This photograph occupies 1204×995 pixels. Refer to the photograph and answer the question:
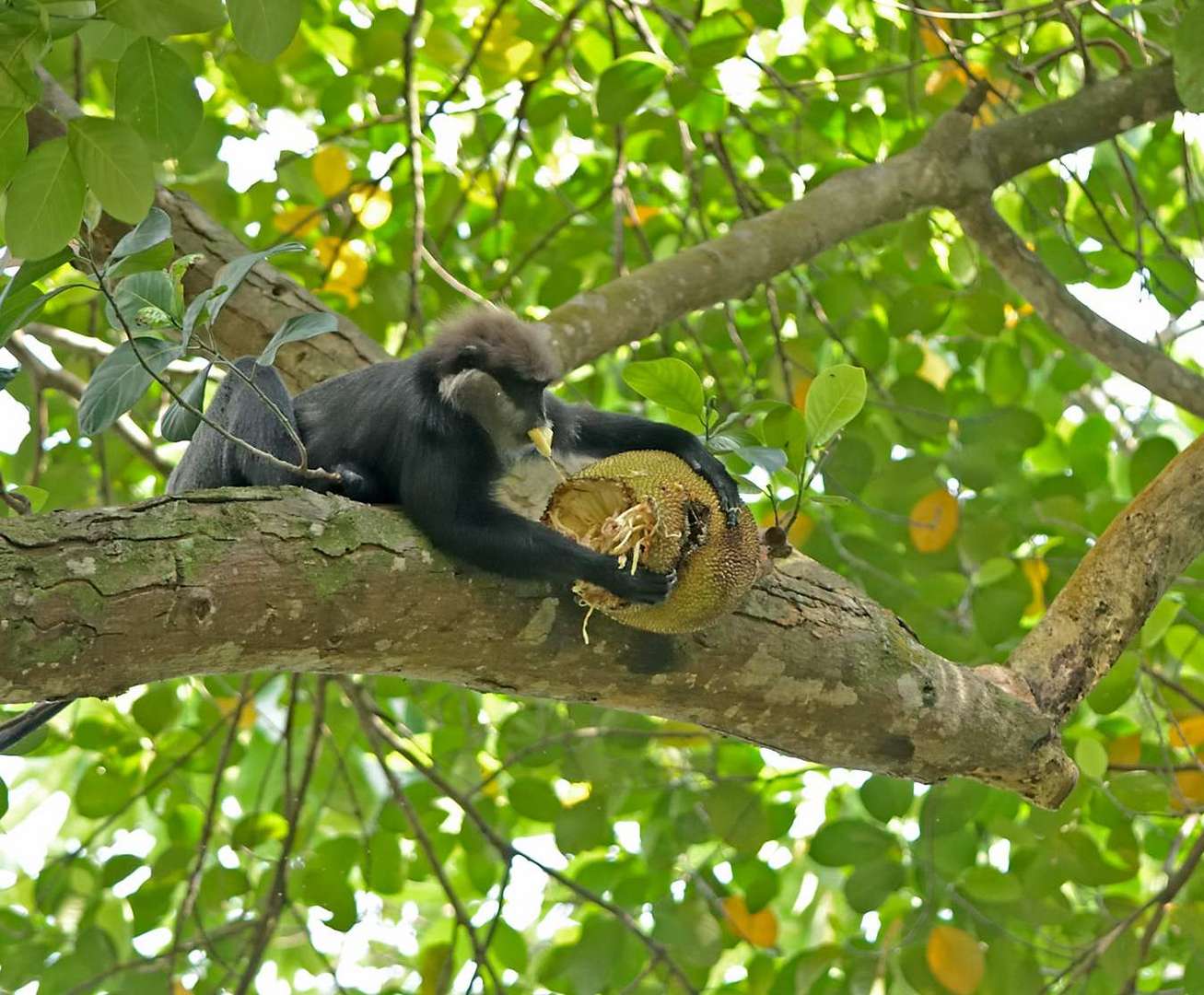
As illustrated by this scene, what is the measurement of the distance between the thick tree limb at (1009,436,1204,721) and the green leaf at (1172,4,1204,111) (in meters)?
0.74

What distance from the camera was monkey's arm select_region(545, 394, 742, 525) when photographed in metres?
3.18

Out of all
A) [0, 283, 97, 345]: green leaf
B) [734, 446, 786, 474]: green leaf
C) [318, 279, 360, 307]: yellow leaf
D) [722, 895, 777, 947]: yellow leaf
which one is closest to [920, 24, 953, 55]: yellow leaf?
[318, 279, 360, 307]: yellow leaf

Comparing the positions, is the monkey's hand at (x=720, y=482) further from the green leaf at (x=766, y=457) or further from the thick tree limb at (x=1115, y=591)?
the thick tree limb at (x=1115, y=591)

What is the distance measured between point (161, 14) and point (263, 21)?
0.24 metres

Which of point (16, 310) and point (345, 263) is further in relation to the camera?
point (345, 263)

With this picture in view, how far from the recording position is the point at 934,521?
430 centimetres

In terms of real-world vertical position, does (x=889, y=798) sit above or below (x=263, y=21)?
below

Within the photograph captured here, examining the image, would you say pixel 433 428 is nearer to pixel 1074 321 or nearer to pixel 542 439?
pixel 542 439

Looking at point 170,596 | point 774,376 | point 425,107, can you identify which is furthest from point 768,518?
point 170,596

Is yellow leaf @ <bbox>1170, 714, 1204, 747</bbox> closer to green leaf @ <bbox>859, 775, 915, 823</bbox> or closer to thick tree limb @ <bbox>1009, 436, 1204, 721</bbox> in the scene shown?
green leaf @ <bbox>859, 775, 915, 823</bbox>

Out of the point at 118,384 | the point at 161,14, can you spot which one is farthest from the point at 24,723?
the point at 161,14

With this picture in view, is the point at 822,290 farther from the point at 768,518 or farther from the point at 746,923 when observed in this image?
the point at 746,923

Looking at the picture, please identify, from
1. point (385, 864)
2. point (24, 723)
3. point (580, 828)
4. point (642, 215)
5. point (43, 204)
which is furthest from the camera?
point (642, 215)

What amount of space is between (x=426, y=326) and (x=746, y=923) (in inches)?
106
